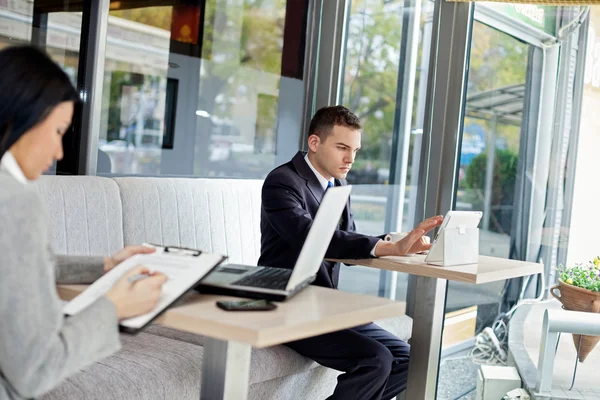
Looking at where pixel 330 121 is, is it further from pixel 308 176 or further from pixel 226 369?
pixel 226 369

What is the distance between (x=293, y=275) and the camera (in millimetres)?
1722

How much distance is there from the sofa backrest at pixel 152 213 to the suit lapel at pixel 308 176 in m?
0.64

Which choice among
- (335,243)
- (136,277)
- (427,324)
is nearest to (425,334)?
(427,324)

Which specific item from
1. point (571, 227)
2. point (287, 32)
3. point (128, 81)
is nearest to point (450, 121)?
point (571, 227)

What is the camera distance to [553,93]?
3.92m

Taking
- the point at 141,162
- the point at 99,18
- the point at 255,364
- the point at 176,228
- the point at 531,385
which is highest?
the point at 99,18

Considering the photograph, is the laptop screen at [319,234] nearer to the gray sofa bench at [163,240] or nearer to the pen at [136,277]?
the pen at [136,277]

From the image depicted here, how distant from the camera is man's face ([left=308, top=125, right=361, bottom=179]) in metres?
2.89

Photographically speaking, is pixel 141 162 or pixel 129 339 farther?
pixel 141 162

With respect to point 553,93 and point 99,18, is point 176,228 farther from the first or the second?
point 553,93

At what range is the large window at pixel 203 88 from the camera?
3.49 meters

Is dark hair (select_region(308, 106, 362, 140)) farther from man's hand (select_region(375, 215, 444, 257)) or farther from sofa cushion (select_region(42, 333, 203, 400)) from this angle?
sofa cushion (select_region(42, 333, 203, 400))

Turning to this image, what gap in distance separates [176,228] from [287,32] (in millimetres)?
1670

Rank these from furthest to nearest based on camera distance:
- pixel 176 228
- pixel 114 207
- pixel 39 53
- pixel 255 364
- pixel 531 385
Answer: pixel 531 385 → pixel 176 228 → pixel 114 207 → pixel 255 364 → pixel 39 53
